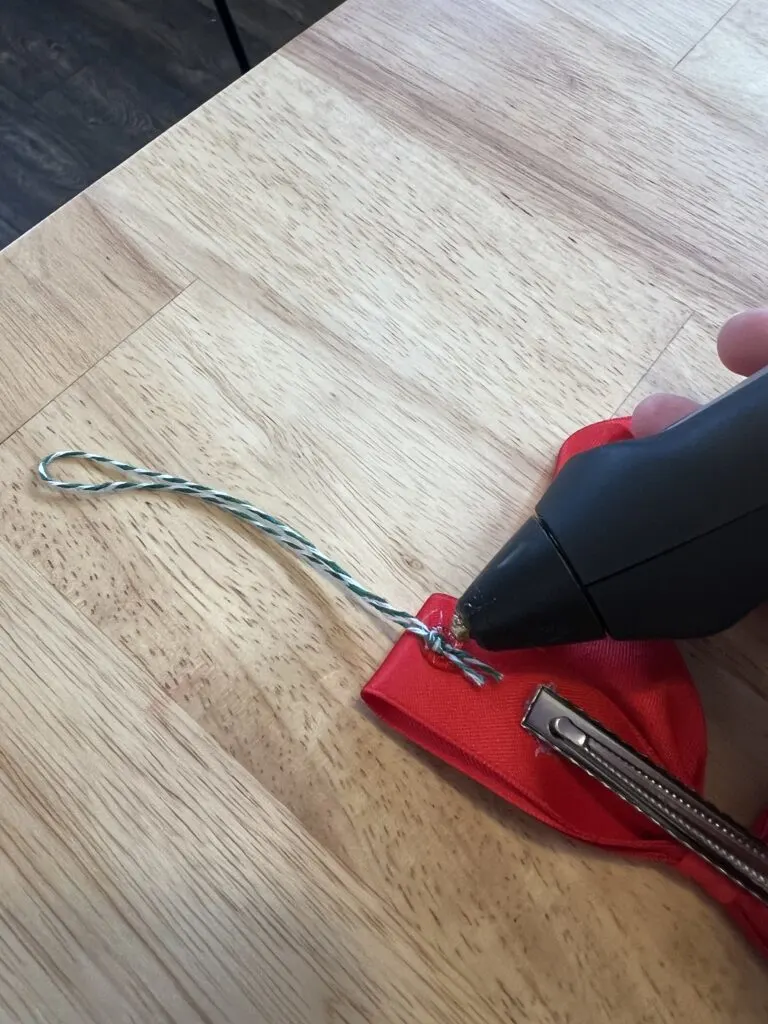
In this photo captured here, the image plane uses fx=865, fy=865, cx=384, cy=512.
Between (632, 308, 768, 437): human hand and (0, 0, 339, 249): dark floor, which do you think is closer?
(632, 308, 768, 437): human hand

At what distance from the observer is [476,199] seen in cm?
39

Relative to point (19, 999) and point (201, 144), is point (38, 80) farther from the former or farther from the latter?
point (19, 999)

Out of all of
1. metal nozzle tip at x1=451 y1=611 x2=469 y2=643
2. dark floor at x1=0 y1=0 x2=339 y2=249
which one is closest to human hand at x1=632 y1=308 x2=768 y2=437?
metal nozzle tip at x1=451 y1=611 x2=469 y2=643

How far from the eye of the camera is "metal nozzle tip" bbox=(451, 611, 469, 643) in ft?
0.96

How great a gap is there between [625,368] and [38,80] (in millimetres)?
797

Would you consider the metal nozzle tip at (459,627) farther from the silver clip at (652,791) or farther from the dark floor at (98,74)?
the dark floor at (98,74)

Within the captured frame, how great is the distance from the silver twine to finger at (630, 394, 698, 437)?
11 centimetres

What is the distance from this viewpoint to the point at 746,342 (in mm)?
328

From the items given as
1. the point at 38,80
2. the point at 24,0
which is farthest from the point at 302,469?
the point at 24,0

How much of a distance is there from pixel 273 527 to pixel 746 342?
0.19 m

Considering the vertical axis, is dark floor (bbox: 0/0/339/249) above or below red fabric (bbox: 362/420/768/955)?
above

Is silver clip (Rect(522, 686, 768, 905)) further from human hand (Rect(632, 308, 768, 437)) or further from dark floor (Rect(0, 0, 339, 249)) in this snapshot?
dark floor (Rect(0, 0, 339, 249))

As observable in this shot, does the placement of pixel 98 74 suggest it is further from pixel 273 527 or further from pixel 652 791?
pixel 652 791

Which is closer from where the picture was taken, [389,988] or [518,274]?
[389,988]
